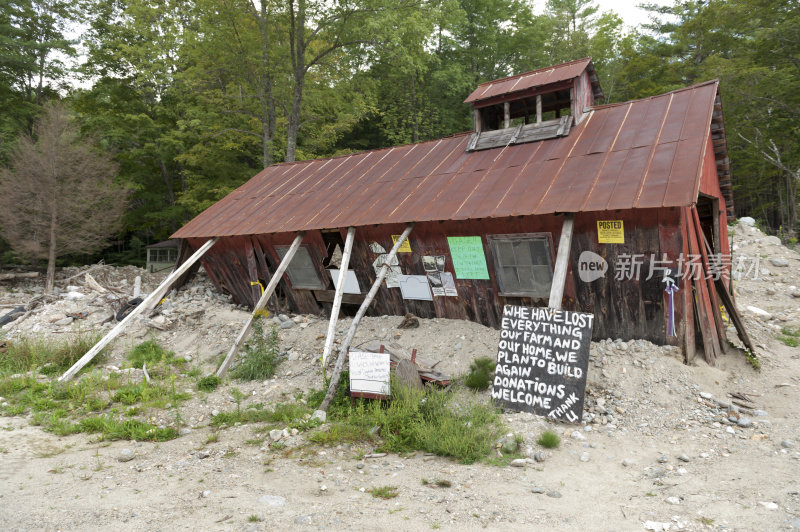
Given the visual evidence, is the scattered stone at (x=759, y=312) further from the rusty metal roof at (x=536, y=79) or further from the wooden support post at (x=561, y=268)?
the wooden support post at (x=561, y=268)

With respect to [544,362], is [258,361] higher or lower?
lower

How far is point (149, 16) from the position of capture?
22.2 metres

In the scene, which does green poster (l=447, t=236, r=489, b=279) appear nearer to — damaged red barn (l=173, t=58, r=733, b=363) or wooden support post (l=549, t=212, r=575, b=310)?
damaged red barn (l=173, t=58, r=733, b=363)

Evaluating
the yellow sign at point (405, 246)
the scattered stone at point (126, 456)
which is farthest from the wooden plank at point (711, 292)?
the scattered stone at point (126, 456)

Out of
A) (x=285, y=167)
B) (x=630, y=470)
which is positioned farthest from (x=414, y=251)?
(x=285, y=167)

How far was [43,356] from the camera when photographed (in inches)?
385

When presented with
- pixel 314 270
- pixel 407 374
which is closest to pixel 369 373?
pixel 407 374

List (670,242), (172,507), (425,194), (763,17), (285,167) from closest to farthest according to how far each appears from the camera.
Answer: (172,507), (670,242), (425,194), (285,167), (763,17)

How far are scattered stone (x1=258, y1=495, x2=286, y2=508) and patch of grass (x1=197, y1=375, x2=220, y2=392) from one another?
4.39 m

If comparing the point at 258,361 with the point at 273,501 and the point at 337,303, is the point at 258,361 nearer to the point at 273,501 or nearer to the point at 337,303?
the point at 337,303

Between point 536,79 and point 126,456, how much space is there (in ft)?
34.9

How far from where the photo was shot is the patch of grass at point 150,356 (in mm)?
9760

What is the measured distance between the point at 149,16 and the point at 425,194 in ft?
69.3

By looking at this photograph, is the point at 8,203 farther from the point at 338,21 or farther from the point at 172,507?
the point at 172,507
